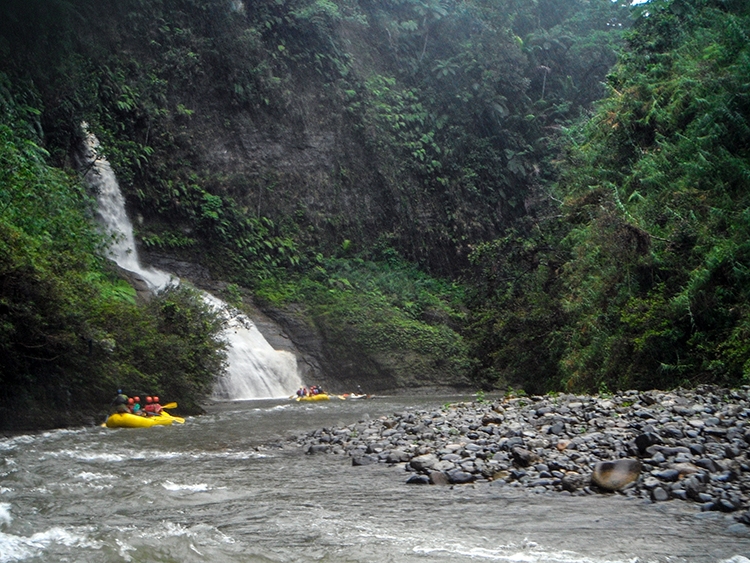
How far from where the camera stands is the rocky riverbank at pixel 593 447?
24.4 ft

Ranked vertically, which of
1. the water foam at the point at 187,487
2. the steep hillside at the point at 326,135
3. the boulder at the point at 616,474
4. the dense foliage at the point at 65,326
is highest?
the steep hillside at the point at 326,135

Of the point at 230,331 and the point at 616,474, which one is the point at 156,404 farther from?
the point at 230,331

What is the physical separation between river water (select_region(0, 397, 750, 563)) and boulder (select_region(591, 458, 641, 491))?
249 millimetres

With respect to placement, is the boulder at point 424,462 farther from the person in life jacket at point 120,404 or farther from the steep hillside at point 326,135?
the steep hillside at point 326,135

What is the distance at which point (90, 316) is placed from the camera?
50.5 feet

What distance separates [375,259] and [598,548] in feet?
Result: 113

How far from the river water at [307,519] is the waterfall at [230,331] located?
49.6 ft

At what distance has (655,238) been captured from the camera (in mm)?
15961

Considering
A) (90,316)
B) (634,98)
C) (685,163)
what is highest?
(634,98)

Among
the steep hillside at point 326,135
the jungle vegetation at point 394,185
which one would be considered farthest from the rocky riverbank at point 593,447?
the steep hillside at point 326,135

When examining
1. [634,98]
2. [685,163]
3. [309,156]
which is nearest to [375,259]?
[309,156]

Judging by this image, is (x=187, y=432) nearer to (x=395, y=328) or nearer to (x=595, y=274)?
(x=595, y=274)

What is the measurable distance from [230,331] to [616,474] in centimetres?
2167

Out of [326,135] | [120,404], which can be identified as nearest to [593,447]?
[120,404]
